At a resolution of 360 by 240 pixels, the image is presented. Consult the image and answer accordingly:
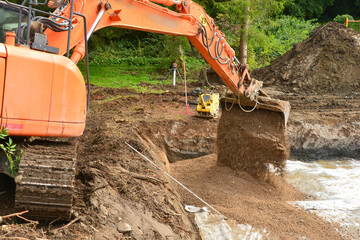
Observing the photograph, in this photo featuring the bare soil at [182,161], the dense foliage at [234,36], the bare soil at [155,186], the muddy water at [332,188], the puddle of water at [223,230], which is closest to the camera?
the bare soil at [155,186]

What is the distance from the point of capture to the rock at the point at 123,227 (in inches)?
172

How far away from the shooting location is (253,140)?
347 inches

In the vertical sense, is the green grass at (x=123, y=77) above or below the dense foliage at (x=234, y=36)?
below

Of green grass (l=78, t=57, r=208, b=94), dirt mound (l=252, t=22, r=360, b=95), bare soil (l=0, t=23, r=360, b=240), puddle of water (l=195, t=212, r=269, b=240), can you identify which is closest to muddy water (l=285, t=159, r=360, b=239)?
bare soil (l=0, t=23, r=360, b=240)

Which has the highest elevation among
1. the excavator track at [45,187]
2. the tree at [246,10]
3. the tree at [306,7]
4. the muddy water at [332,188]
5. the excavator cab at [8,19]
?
the tree at [306,7]

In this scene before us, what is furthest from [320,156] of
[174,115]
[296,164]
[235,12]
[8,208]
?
[8,208]

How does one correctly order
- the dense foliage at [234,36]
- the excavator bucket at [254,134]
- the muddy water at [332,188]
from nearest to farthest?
1. the muddy water at [332,188]
2. the excavator bucket at [254,134]
3. the dense foliage at [234,36]

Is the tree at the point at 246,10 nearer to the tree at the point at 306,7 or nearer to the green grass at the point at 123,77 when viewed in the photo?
the green grass at the point at 123,77

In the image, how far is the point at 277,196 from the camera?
27.1ft

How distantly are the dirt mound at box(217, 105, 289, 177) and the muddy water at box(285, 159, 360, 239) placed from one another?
3.46 ft

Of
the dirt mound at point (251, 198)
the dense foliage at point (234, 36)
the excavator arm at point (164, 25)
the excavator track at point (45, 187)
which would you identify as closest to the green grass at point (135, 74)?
the dense foliage at point (234, 36)

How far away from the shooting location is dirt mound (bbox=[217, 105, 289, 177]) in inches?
341

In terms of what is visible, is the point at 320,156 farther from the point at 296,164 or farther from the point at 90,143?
the point at 90,143

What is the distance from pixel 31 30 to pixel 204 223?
146 inches
